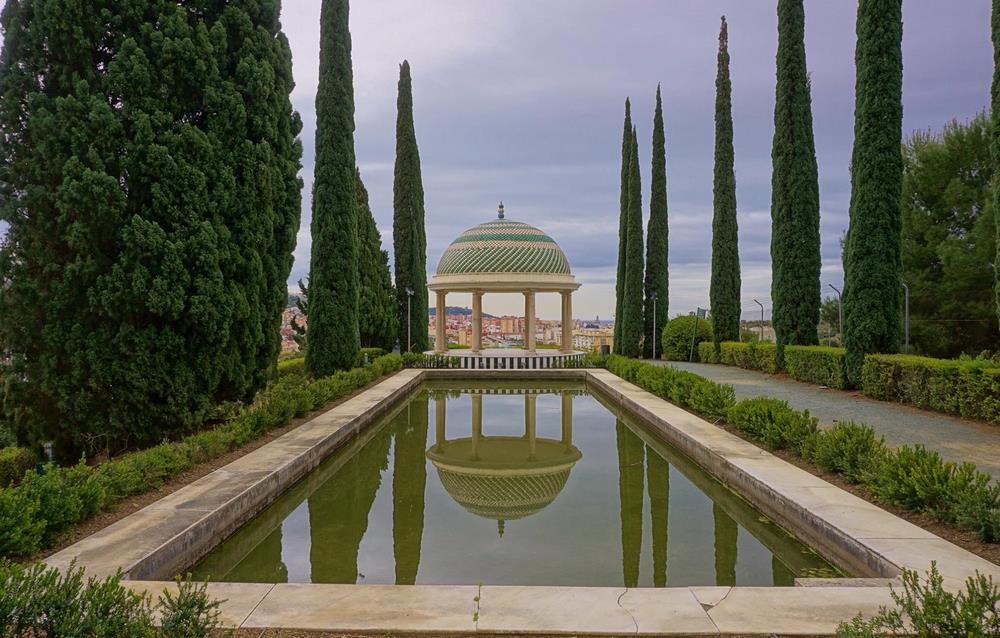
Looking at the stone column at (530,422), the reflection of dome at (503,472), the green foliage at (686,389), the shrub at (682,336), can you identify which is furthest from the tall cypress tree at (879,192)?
the shrub at (682,336)

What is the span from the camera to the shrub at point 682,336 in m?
24.8

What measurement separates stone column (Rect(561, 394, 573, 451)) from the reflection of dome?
18 cm

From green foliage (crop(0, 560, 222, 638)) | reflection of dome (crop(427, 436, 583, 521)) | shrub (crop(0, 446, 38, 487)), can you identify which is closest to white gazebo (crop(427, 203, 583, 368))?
reflection of dome (crop(427, 436, 583, 521))

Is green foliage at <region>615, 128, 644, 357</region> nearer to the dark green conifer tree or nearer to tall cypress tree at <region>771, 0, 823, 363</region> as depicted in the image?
tall cypress tree at <region>771, 0, 823, 363</region>

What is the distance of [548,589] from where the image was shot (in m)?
3.81

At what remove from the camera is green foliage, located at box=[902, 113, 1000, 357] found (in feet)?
62.7

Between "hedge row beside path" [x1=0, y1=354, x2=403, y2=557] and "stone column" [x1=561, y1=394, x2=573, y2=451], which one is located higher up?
"hedge row beside path" [x1=0, y1=354, x2=403, y2=557]

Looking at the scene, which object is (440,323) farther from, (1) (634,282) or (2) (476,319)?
(1) (634,282)

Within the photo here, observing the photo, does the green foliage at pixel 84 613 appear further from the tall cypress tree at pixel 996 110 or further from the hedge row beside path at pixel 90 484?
the tall cypress tree at pixel 996 110

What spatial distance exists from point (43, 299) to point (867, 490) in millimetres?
8887

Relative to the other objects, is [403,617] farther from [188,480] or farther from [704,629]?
[188,480]

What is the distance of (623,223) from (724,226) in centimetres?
578

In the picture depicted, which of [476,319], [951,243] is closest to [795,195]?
[951,243]

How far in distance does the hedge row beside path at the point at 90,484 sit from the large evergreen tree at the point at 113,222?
0.90 metres
